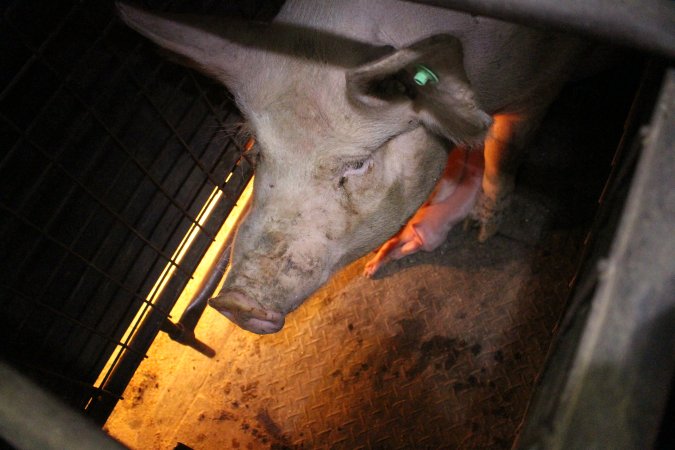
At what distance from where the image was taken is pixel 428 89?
1.28 m

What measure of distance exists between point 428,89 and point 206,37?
926mm

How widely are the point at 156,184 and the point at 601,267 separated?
2.22 metres

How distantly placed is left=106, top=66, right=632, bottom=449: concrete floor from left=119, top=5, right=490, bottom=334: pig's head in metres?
1.14

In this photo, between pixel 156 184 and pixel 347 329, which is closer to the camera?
pixel 156 184

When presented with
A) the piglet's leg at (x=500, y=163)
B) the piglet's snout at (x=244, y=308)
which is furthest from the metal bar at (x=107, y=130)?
the piglet's leg at (x=500, y=163)

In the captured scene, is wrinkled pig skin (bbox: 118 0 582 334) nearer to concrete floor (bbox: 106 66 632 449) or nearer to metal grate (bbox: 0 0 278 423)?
metal grate (bbox: 0 0 278 423)

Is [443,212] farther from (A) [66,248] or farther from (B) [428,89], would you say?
(A) [66,248]

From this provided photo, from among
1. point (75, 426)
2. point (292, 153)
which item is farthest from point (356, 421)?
point (75, 426)

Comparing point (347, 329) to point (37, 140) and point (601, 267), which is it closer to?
point (37, 140)

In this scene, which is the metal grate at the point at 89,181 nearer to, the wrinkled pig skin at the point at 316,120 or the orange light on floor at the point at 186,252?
the orange light on floor at the point at 186,252

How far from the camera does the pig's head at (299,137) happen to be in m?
1.51

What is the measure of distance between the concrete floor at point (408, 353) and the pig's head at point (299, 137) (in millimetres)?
1136

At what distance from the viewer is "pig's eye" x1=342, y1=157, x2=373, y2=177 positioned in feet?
5.30

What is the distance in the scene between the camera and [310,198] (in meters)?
1.59
